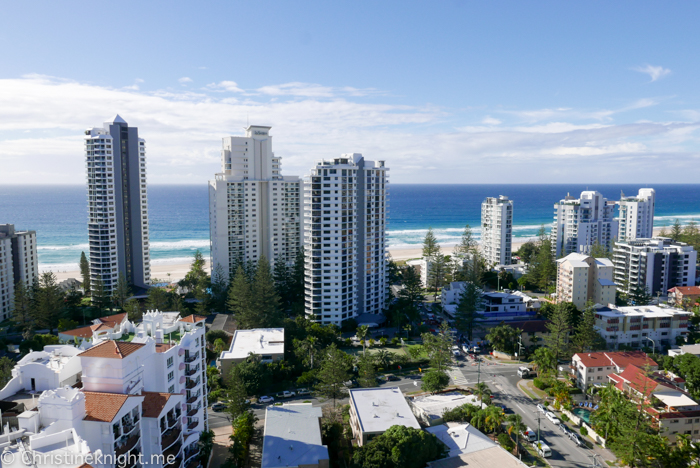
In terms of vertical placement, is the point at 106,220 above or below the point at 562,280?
above

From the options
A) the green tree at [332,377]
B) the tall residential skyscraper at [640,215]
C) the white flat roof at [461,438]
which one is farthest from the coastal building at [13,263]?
the tall residential skyscraper at [640,215]

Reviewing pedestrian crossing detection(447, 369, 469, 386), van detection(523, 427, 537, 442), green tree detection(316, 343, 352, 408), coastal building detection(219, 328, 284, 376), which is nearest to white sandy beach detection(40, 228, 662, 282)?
coastal building detection(219, 328, 284, 376)

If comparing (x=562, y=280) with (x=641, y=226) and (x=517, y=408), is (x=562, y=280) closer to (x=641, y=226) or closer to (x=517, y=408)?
(x=517, y=408)

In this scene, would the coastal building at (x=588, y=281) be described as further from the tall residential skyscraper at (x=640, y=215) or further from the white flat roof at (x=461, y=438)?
the tall residential skyscraper at (x=640, y=215)

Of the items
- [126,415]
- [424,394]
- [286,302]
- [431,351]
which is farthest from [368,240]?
[126,415]

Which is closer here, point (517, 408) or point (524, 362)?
point (517, 408)

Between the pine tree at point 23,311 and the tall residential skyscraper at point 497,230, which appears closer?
the pine tree at point 23,311
